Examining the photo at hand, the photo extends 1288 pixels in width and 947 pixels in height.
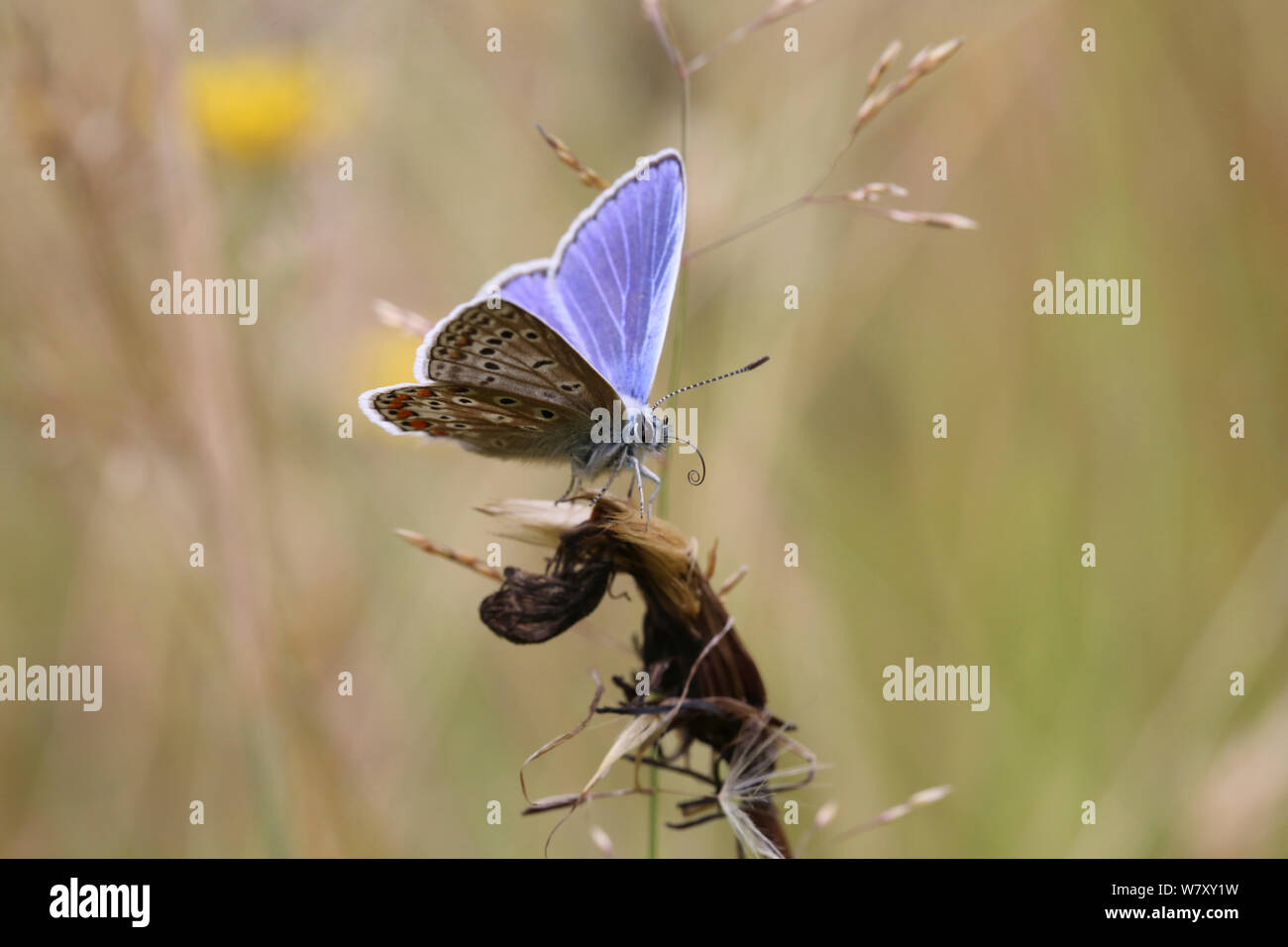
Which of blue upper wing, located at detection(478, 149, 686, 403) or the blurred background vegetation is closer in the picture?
blue upper wing, located at detection(478, 149, 686, 403)

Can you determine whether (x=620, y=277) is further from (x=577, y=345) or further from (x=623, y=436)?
(x=623, y=436)

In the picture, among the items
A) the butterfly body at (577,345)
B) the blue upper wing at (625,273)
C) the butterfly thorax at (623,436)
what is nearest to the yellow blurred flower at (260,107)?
the butterfly body at (577,345)

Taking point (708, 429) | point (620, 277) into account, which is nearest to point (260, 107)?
point (708, 429)

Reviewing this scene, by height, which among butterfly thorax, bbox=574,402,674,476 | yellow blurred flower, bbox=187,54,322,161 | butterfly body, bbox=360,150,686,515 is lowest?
butterfly thorax, bbox=574,402,674,476

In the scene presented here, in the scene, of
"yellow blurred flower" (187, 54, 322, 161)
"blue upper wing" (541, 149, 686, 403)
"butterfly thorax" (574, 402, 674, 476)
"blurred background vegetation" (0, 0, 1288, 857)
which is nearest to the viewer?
"blue upper wing" (541, 149, 686, 403)

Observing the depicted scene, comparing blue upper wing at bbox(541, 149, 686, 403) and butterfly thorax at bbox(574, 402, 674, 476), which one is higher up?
blue upper wing at bbox(541, 149, 686, 403)

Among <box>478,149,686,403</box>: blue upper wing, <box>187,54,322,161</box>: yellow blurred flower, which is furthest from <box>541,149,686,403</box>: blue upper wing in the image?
<box>187,54,322,161</box>: yellow blurred flower

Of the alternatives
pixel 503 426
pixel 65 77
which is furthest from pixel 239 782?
pixel 65 77

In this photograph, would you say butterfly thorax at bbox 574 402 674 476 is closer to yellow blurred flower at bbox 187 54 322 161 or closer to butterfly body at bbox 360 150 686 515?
butterfly body at bbox 360 150 686 515
